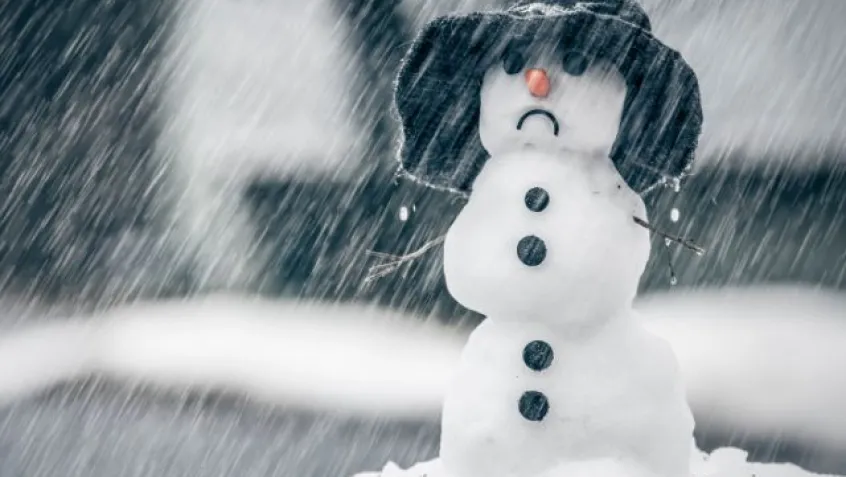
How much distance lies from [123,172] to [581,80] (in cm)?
378

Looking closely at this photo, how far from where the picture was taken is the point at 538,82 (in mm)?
1463

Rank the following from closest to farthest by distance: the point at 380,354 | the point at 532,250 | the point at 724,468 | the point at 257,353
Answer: the point at 532,250
the point at 724,468
the point at 380,354
the point at 257,353

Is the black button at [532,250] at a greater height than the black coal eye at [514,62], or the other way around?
the black coal eye at [514,62]

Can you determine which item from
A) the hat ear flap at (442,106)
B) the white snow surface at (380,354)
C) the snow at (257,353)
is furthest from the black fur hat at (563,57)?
the snow at (257,353)

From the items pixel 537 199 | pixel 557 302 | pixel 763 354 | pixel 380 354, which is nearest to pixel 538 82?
pixel 537 199

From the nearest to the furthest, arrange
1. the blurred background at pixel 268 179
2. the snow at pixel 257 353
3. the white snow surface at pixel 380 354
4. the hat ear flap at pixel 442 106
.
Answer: the hat ear flap at pixel 442 106 < the white snow surface at pixel 380 354 < the blurred background at pixel 268 179 < the snow at pixel 257 353

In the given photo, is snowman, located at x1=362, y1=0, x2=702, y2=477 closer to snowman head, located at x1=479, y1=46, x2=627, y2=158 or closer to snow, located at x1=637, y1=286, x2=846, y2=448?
snowman head, located at x1=479, y1=46, x2=627, y2=158

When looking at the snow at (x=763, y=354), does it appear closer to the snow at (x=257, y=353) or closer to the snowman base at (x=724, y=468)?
the snowman base at (x=724, y=468)

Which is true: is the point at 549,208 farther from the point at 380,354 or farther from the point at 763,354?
the point at 380,354

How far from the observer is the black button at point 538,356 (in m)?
1.45

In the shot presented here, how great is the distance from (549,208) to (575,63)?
0.26m

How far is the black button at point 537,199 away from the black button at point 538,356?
24cm

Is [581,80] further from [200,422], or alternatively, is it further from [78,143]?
[78,143]

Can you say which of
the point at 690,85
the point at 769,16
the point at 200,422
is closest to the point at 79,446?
the point at 200,422
